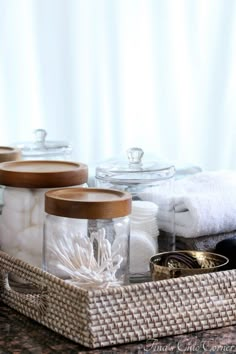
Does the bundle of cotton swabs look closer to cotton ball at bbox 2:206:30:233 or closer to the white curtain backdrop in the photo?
cotton ball at bbox 2:206:30:233

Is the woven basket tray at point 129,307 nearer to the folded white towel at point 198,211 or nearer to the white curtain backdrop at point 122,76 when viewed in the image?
the folded white towel at point 198,211

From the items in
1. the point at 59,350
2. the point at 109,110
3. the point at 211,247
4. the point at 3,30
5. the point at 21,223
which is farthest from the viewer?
the point at 109,110

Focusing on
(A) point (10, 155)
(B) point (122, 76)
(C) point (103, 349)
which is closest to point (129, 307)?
(C) point (103, 349)

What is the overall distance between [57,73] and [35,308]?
1051mm

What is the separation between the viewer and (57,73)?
7.06 feet

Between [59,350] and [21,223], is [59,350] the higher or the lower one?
the lower one

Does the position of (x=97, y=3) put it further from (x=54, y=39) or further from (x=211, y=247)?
(x=211, y=247)

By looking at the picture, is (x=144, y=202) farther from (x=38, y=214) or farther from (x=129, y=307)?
(x=129, y=307)

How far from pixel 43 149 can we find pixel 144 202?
384 mm

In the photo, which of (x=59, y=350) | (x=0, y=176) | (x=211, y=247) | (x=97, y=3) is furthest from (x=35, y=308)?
(x=97, y=3)

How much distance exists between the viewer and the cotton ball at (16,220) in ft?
4.29

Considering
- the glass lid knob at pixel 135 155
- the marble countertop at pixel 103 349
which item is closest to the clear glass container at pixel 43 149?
the glass lid knob at pixel 135 155

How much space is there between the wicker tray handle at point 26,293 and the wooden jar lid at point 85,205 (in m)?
0.11

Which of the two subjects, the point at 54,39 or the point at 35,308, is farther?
the point at 54,39
